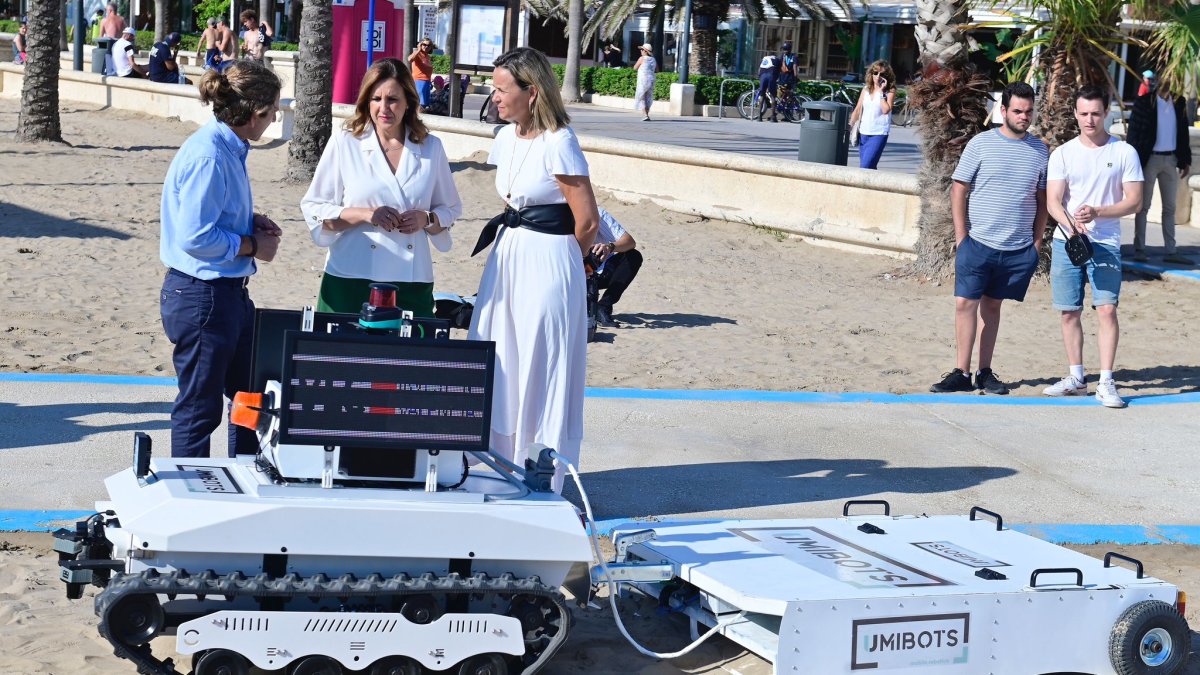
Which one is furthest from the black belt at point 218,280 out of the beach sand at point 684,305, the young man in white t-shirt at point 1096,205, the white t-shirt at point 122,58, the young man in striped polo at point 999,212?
the white t-shirt at point 122,58

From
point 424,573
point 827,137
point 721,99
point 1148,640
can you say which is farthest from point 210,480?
point 721,99

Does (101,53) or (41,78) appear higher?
(101,53)

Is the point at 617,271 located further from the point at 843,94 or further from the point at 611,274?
the point at 843,94

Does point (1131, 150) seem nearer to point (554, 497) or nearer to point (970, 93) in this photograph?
point (970, 93)

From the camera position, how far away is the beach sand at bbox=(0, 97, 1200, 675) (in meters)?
4.59

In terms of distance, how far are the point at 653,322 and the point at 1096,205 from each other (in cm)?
348

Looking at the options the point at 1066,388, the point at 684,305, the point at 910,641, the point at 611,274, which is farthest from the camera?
the point at 684,305

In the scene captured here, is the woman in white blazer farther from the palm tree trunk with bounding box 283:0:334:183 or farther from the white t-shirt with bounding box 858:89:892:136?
the palm tree trunk with bounding box 283:0:334:183

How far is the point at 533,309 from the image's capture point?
5312mm

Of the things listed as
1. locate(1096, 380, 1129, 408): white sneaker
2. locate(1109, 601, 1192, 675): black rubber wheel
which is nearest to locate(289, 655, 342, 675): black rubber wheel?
locate(1109, 601, 1192, 675): black rubber wheel

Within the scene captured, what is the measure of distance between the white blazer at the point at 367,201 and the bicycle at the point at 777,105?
1066 inches

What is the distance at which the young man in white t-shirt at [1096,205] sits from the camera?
800 cm

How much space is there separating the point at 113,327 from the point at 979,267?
5547mm

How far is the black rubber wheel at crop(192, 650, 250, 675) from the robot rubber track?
0.36 ft
